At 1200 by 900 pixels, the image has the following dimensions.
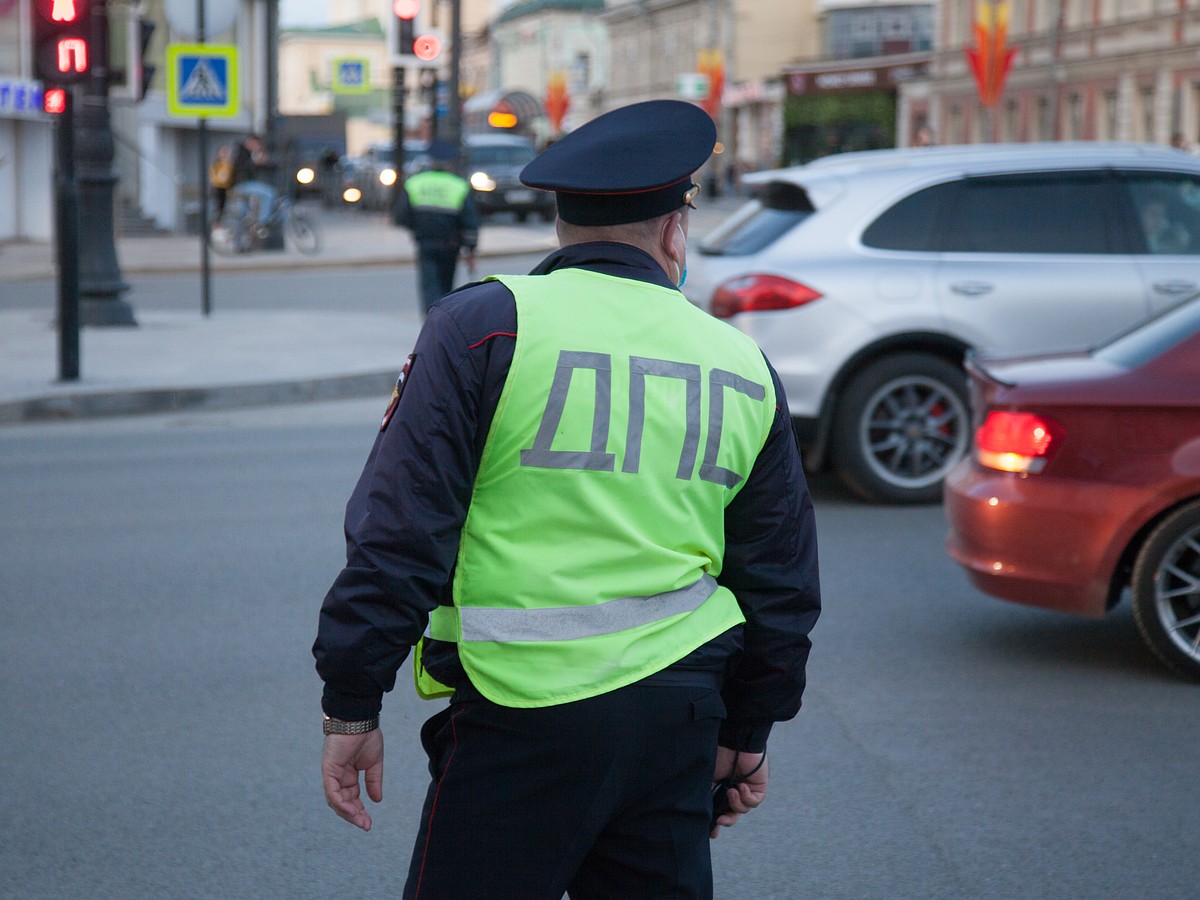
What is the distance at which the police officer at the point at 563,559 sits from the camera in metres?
2.26

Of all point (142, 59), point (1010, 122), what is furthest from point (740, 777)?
point (1010, 122)

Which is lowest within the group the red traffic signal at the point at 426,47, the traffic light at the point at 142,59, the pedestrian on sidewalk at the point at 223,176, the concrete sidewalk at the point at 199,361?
the concrete sidewalk at the point at 199,361

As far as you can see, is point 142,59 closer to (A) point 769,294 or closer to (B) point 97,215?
(B) point 97,215

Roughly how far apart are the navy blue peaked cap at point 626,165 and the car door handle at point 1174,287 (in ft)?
21.2

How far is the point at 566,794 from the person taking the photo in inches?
89.0

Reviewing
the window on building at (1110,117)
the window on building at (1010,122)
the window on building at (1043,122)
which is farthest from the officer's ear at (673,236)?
the window on building at (1010,122)

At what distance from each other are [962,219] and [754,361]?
629 cm

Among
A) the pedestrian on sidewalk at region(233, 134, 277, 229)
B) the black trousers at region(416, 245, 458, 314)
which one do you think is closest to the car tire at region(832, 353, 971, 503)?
the black trousers at region(416, 245, 458, 314)

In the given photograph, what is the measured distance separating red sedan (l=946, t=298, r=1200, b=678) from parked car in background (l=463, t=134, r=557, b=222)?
3015 centimetres

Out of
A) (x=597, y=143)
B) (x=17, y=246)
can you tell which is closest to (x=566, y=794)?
(x=597, y=143)

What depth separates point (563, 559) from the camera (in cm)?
227

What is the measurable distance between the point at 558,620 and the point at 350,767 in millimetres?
390

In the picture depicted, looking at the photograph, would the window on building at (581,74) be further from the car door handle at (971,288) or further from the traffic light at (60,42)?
the car door handle at (971,288)

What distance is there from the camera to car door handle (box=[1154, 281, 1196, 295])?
8.33 meters
